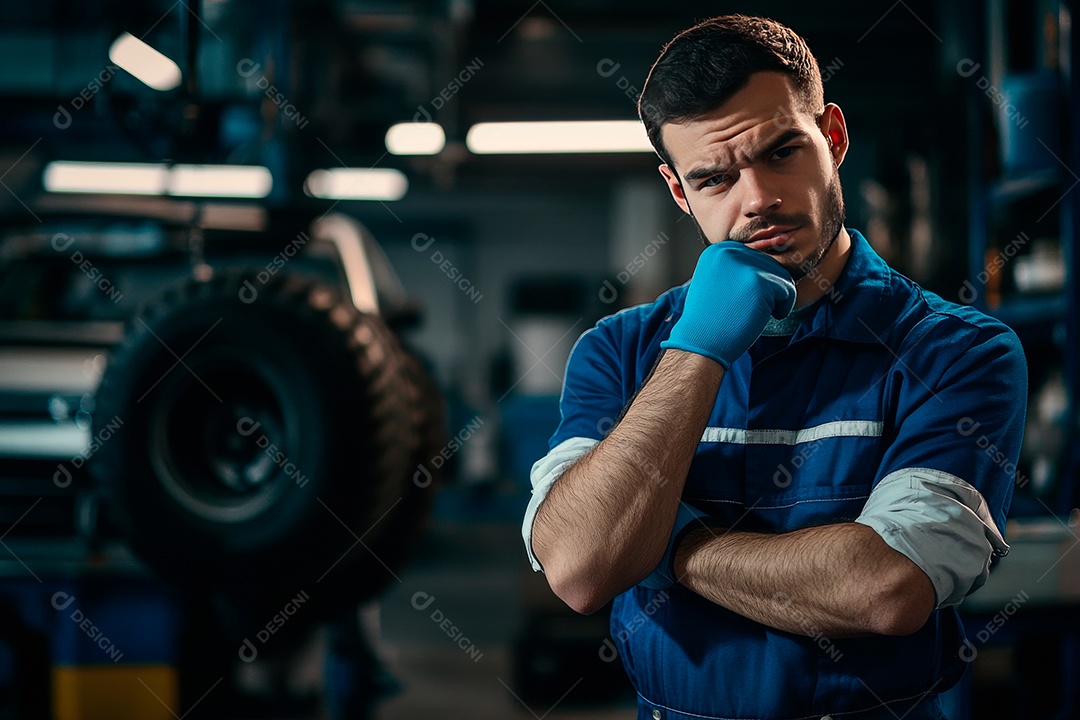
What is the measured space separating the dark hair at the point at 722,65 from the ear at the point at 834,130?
0.05 ft

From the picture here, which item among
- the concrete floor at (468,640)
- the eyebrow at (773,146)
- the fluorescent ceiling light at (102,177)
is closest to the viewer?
the eyebrow at (773,146)

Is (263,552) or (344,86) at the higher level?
(344,86)

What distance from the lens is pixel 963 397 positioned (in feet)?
3.32

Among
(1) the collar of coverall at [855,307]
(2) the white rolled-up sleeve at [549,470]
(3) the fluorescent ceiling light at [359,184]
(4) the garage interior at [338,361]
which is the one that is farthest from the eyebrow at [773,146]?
(3) the fluorescent ceiling light at [359,184]

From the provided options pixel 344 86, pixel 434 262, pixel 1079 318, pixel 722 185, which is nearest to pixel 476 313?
pixel 434 262

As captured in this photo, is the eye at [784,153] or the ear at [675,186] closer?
the eye at [784,153]

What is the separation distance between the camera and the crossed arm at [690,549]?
3.14ft

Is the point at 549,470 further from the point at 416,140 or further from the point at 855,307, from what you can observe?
the point at 416,140

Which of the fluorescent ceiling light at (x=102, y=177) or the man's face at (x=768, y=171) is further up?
the fluorescent ceiling light at (x=102, y=177)

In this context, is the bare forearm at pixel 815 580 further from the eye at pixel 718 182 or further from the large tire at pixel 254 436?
the large tire at pixel 254 436

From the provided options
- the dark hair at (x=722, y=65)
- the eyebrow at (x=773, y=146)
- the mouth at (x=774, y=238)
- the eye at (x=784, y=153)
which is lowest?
the mouth at (x=774, y=238)

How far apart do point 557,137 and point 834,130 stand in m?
5.60

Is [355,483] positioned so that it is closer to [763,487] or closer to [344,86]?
[763,487]

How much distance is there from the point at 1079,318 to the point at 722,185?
1.99 meters
